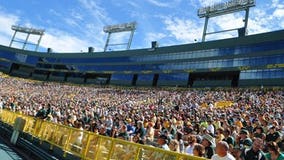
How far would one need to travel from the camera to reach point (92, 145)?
30.7 ft

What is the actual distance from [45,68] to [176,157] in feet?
290

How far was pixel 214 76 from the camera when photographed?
5138cm

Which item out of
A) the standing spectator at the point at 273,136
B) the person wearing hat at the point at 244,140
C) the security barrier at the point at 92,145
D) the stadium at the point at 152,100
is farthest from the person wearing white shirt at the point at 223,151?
the standing spectator at the point at 273,136

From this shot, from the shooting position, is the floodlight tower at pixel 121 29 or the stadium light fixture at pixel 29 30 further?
the stadium light fixture at pixel 29 30

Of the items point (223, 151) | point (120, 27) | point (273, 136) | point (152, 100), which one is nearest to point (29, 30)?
point (120, 27)

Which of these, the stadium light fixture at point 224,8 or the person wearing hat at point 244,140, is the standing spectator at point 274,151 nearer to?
the person wearing hat at point 244,140

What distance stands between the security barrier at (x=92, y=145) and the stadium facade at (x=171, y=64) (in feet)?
112

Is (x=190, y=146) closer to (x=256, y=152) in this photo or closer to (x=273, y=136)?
(x=256, y=152)

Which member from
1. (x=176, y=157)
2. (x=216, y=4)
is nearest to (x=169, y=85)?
(x=216, y=4)

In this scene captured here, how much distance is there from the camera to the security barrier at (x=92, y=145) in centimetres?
653

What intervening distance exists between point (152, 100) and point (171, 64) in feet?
74.1

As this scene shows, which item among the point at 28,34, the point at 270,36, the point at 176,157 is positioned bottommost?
the point at 176,157

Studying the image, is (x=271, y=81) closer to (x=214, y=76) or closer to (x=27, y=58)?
(x=214, y=76)

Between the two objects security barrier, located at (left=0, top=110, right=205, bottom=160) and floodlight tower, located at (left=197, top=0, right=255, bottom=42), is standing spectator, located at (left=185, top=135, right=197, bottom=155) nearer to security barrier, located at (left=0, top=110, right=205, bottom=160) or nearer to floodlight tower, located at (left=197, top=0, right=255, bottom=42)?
security barrier, located at (left=0, top=110, right=205, bottom=160)
